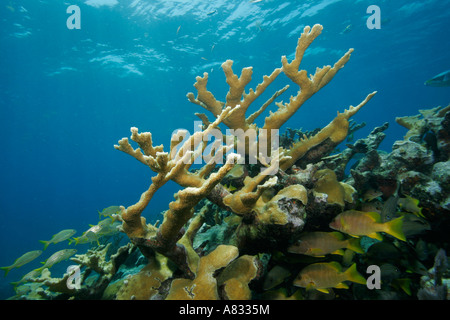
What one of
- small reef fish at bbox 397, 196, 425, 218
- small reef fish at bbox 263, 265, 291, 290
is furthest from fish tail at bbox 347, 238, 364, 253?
small reef fish at bbox 397, 196, 425, 218

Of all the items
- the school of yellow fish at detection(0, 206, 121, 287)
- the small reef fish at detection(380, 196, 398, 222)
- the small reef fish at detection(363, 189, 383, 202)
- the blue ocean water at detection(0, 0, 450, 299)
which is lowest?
the school of yellow fish at detection(0, 206, 121, 287)

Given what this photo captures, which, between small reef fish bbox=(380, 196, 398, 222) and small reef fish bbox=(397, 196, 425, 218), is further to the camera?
small reef fish bbox=(397, 196, 425, 218)

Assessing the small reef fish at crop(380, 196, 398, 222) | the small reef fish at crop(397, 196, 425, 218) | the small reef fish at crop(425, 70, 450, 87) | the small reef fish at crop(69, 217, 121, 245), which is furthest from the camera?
the small reef fish at crop(425, 70, 450, 87)

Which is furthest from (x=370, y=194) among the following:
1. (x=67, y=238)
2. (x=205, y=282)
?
(x=67, y=238)

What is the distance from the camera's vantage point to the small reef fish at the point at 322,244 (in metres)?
1.96

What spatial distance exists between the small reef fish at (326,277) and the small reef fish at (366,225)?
333mm

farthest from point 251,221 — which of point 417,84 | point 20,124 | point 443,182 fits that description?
point 417,84

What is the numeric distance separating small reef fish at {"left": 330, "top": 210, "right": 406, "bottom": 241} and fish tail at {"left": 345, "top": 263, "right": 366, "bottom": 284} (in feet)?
1.01

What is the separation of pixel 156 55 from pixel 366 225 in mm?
26006

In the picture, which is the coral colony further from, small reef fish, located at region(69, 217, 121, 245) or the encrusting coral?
small reef fish, located at region(69, 217, 121, 245)

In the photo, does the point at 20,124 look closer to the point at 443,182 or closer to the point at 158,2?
the point at 158,2

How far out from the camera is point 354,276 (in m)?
1.82

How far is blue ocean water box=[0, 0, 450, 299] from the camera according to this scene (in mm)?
17219

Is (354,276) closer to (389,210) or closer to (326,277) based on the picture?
(326,277)
